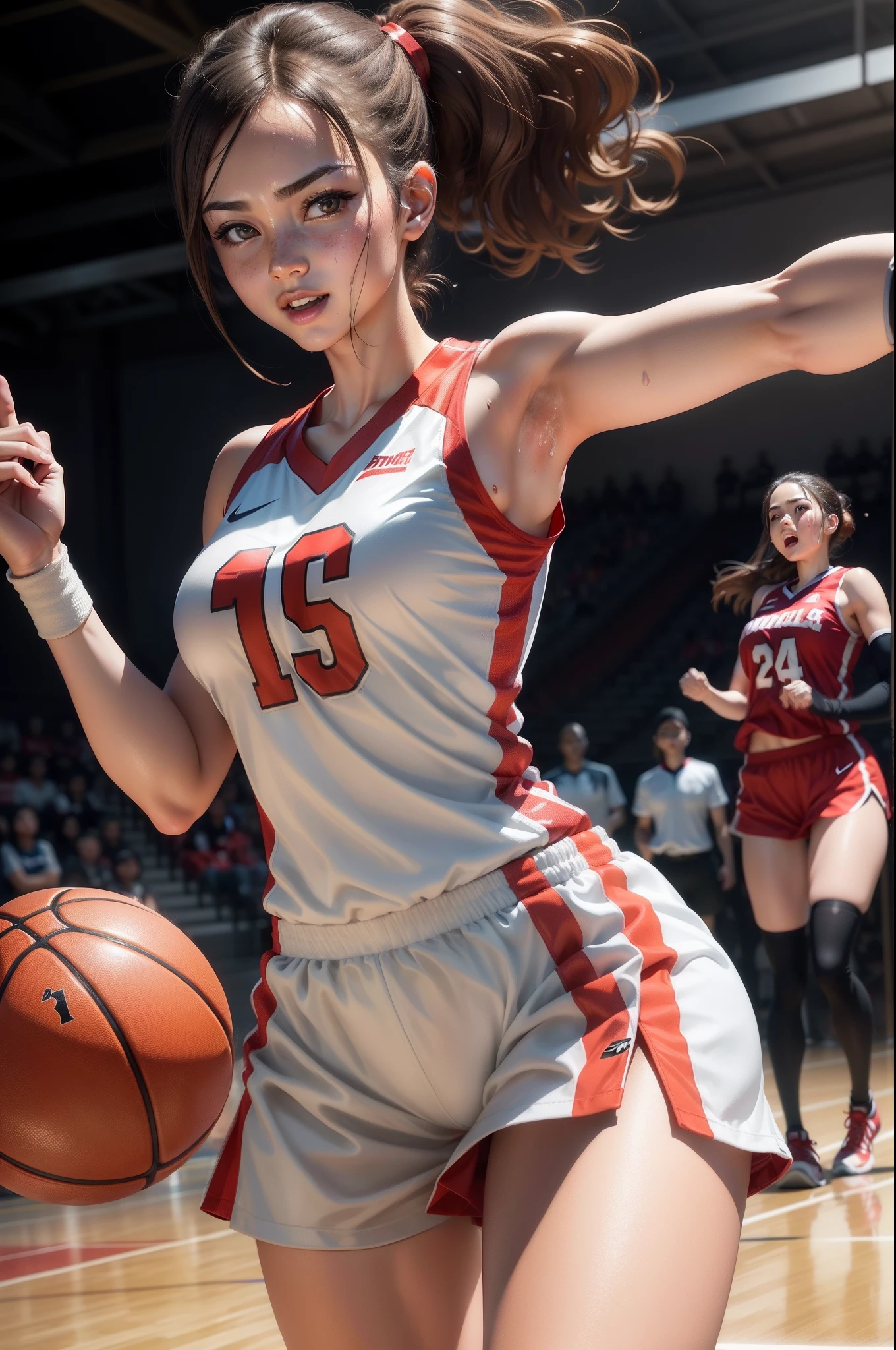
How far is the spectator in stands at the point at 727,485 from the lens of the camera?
206 inches

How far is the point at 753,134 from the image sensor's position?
8.26m

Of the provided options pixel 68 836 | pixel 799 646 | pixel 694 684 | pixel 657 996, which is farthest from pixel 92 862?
pixel 657 996

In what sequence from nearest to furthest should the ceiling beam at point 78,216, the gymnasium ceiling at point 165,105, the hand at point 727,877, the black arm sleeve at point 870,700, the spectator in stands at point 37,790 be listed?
1. the black arm sleeve at point 870,700
2. the hand at point 727,877
3. the gymnasium ceiling at point 165,105
4. the spectator in stands at point 37,790
5. the ceiling beam at point 78,216

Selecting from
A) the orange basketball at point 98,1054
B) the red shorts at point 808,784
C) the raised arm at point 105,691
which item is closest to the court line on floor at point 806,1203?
the red shorts at point 808,784

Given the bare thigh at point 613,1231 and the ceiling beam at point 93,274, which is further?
the ceiling beam at point 93,274

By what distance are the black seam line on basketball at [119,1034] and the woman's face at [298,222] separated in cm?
69

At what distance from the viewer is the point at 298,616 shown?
1202mm

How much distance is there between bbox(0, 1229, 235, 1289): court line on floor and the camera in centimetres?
331

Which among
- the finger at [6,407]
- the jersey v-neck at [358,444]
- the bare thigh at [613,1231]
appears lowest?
the bare thigh at [613,1231]

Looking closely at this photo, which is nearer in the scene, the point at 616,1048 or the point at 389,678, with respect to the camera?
the point at 616,1048

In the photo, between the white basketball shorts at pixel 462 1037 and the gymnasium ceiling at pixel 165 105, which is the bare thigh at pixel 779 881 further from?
the gymnasium ceiling at pixel 165 105

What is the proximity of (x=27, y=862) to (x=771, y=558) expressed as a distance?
251 inches

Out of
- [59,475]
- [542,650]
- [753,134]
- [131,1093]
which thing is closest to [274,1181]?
[131,1093]

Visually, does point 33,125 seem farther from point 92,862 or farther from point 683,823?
point 683,823
